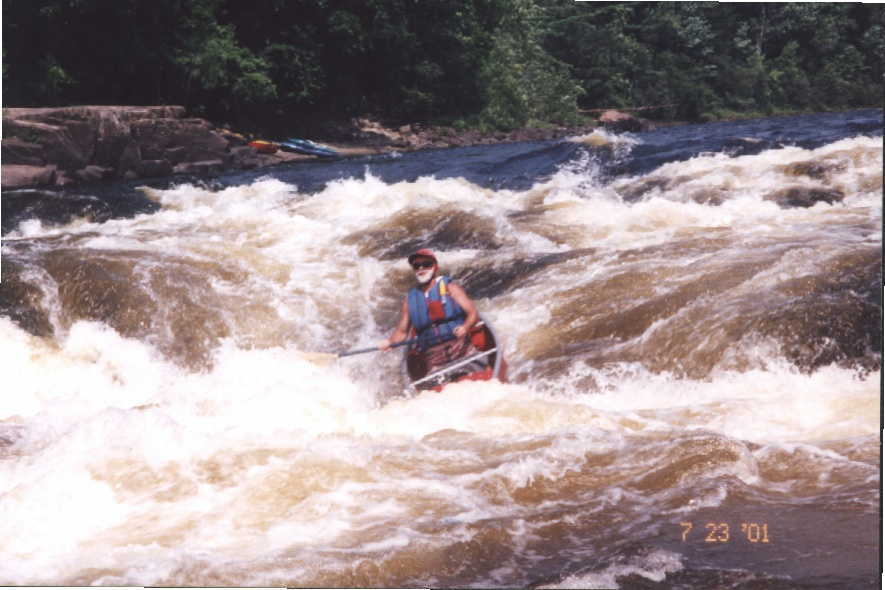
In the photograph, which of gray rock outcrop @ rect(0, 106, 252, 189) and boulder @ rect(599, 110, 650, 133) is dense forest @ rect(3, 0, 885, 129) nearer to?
boulder @ rect(599, 110, 650, 133)

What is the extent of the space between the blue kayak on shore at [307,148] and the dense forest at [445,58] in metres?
0.40

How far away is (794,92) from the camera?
10.2ft

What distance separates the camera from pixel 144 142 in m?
10.1

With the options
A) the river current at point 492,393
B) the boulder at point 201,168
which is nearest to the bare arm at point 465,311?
the river current at point 492,393

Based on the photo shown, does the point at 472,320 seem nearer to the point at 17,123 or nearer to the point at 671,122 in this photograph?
the point at 671,122

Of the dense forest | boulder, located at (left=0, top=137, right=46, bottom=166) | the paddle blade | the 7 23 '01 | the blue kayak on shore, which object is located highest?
the dense forest

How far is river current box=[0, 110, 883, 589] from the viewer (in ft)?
7.30

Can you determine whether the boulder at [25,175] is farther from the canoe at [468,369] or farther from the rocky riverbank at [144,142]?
the canoe at [468,369]

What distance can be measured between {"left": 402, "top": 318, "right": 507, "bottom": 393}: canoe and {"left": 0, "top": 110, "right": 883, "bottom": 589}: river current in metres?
0.07

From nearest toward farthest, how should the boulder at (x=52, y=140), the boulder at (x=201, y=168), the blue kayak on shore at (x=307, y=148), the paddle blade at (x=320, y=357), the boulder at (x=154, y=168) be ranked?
the paddle blade at (x=320, y=357), the boulder at (x=52, y=140), the boulder at (x=154, y=168), the boulder at (x=201, y=168), the blue kayak on shore at (x=307, y=148)

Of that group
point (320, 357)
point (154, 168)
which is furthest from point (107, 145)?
point (320, 357)

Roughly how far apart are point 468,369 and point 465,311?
24 centimetres

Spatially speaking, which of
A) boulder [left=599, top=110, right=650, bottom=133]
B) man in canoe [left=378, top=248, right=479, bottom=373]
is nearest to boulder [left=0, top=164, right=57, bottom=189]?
man in canoe [left=378, top=248, right=479, bottom=373]

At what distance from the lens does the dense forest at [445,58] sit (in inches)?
115
